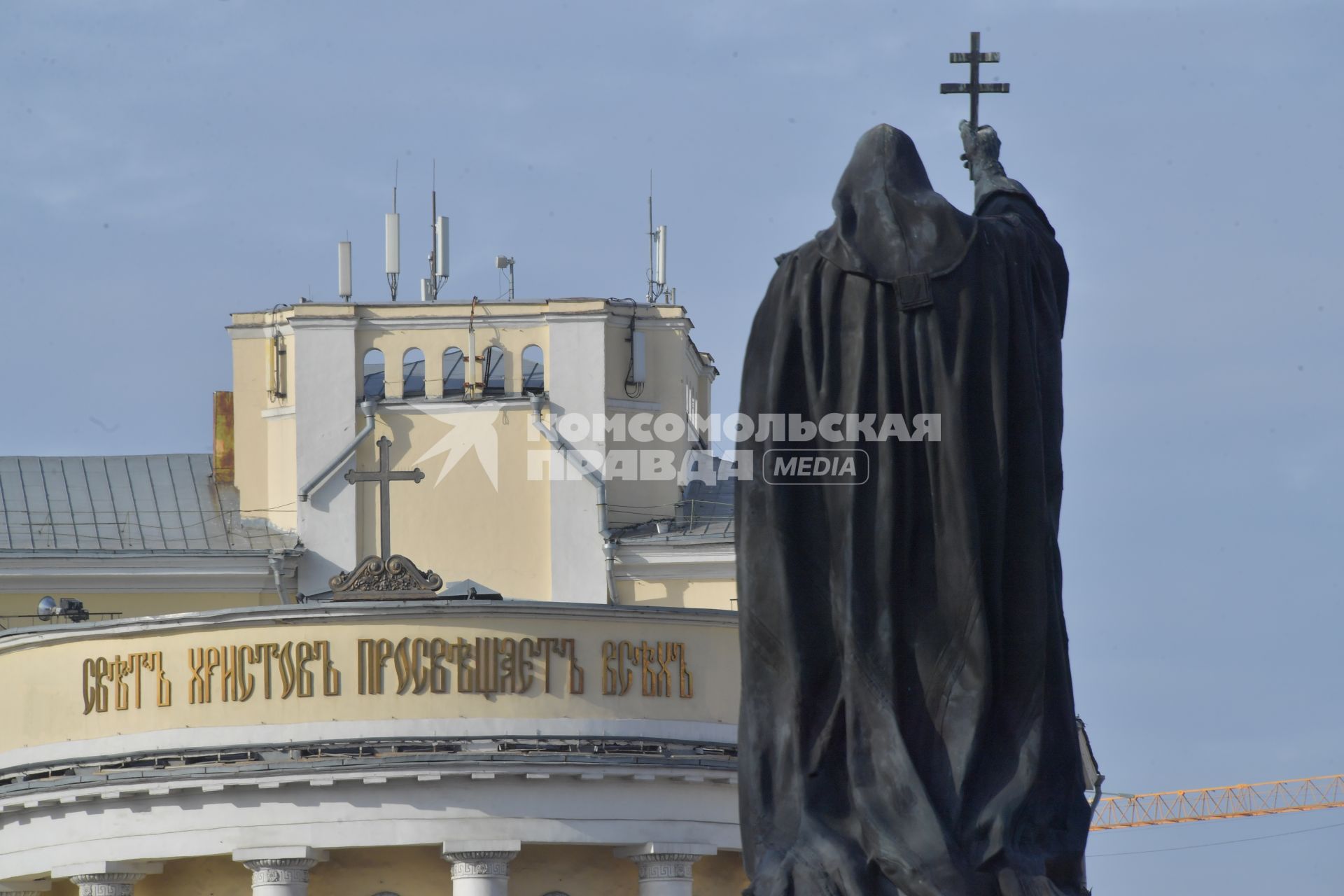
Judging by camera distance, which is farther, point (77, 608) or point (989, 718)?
point (77, 608)

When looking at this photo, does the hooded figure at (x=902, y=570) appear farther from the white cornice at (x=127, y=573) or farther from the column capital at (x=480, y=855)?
the white cornice at (x=127, y=573)

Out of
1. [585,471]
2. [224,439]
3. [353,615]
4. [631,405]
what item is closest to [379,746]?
[353,615]

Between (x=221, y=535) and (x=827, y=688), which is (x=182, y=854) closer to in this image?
(x=221, y=535)

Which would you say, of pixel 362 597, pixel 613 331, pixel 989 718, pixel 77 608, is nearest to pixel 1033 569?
pixel 989 718

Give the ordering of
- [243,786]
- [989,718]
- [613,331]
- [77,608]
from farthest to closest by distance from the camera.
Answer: [613,331], [77,608], [243,786], [989,718]

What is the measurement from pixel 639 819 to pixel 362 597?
568 centimetres

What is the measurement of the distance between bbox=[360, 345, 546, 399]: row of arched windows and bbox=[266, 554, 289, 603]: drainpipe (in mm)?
3824

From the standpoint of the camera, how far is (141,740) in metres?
46.7

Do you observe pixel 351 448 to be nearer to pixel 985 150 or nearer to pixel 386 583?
pixel 386 583

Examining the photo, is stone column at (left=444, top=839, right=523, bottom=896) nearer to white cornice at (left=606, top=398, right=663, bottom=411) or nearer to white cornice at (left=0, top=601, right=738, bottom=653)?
white cornice at (left=0, top=601, right=738, bottom=653)

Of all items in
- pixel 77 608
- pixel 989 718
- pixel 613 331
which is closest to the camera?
pixel 989 718

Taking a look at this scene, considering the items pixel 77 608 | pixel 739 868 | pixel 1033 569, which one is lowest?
pixel 739 868

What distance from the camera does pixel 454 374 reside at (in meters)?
63.0

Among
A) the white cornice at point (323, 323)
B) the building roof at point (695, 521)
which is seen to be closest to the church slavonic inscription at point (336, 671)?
the building roof at point (695, 521)
